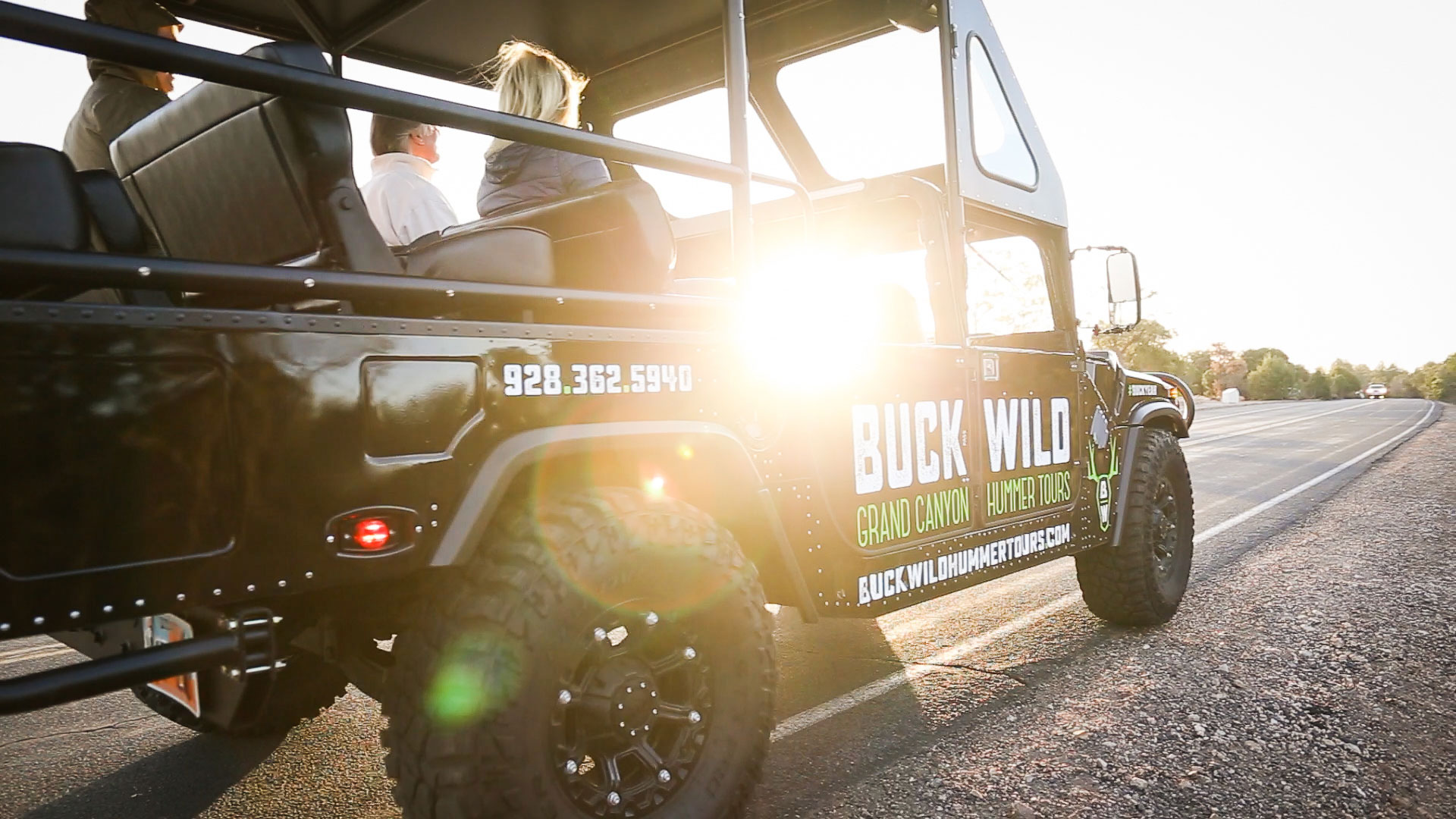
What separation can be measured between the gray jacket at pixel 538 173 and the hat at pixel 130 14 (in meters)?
1.08

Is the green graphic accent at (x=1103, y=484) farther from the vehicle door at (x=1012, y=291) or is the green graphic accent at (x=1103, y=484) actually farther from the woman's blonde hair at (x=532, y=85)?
the woman's blonde hair at (x=532, y=85)

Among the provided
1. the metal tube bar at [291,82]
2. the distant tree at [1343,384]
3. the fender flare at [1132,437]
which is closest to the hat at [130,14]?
the metal tube bar at [291,82]

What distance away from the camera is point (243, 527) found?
65.1 inches

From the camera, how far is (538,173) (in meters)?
2.80

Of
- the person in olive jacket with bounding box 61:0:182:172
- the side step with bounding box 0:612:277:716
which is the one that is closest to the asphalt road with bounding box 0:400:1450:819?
the side step with bounding box 0:612:277:716

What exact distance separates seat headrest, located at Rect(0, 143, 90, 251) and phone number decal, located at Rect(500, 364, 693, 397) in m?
0.81

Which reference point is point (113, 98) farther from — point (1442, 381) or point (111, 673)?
point (1442, 381)

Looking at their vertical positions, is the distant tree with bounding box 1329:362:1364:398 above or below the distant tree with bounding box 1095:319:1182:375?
below

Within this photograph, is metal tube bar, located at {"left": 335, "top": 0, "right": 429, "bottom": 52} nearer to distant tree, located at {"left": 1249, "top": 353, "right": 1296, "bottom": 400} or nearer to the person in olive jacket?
the person in olive jacket

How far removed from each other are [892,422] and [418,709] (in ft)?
5.80

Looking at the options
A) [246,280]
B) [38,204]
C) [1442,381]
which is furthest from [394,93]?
[1442,381]

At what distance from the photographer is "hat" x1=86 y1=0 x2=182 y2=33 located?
271 cm

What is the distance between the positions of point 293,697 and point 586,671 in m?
1.61

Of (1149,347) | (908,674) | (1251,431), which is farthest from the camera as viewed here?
(1149,347)
